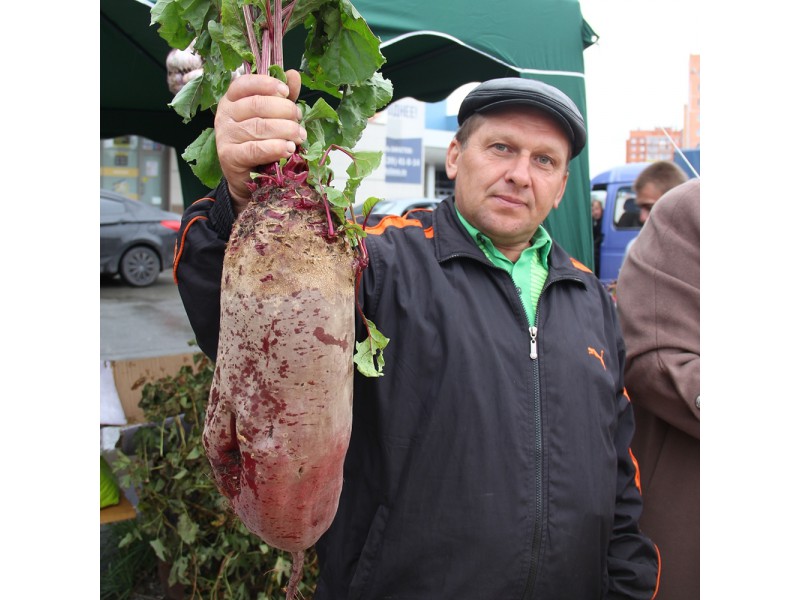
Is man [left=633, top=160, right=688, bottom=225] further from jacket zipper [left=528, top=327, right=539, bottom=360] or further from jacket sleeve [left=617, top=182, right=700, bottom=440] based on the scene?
jacket zipper [left=528, top=327, right=539, bottom=360]

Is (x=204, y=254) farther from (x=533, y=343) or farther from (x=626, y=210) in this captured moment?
(x=626, y=210)

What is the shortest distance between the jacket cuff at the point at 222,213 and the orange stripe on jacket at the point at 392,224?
1.63 feet

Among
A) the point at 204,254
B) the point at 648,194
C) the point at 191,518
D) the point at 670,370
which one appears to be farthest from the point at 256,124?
the point at 648,194

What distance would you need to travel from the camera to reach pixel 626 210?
33.4ft

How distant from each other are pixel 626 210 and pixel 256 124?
988cm

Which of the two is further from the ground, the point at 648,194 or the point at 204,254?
the point at 648,194

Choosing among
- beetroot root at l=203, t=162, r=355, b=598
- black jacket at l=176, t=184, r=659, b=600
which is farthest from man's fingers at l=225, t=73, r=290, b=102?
black jacket at l=176, t=184, r=659, b=600

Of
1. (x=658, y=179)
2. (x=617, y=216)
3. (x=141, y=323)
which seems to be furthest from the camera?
(x=617, y=216)

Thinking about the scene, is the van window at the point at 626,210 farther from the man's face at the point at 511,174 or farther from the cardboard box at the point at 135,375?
the man's face at the point at 511,174

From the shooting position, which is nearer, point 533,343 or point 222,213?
point 222,213

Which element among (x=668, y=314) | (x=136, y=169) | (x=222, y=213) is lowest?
(x=668, y=314)

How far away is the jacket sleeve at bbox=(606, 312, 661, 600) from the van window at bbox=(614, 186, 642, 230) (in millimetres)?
8653

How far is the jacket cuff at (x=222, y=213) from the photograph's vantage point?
4.50 feet

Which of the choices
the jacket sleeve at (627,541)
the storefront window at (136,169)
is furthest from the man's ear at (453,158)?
the storefront window at (136,169)
